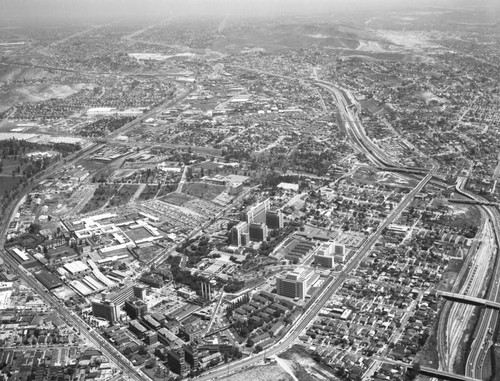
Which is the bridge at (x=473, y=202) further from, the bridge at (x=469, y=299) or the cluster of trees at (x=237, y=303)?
the cluster of trees at (x=237, y=303)

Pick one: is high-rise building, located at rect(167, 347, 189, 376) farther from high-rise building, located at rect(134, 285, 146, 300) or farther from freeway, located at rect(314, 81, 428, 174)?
freeway, located at rect(314, 81, 428, 174)

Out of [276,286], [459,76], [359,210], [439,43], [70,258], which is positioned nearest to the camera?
[276,286]

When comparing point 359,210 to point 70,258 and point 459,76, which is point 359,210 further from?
point 459,76

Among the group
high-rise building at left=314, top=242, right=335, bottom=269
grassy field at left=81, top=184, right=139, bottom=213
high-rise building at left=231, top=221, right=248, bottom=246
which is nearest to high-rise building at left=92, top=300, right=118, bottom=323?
high-rise building at left=231, top=221, right=248, bottom=246

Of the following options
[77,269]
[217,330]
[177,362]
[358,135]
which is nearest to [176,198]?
[77,269]

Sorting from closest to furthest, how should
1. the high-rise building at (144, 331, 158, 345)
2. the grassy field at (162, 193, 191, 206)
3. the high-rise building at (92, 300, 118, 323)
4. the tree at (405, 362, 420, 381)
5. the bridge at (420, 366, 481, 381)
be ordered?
the bridge at (420, 366, 481, 381)
the tree at (405, 362, 420, 381)
the high-rise building at (144, 331, 158, 345)
the high-rise building at (92, 300, 118, 323)
the grassy field at (162, 193, 191, 206)

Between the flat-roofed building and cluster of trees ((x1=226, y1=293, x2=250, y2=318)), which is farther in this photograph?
the flat-roofed building

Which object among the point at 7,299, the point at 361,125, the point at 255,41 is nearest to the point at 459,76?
the point at 361,125
